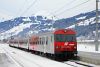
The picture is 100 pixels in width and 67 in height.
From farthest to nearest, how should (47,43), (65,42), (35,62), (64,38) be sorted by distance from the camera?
(47,43), (64,38), (65,42), (35,62)

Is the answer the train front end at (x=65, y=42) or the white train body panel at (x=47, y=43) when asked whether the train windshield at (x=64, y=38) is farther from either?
the white train body panel at (x=47, y=43)

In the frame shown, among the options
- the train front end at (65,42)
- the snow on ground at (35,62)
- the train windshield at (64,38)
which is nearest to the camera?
the snow on ground at (35,62)

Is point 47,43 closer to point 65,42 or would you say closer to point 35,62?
point 65,42

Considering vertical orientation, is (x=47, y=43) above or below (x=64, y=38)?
below

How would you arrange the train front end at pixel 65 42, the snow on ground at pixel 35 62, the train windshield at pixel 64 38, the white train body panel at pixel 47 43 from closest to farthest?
the snow on ground at pixel 35 62 < the train front end at pixel 65 42 < the train windshield at pixel 64 38 < the white train body panel at pixel 47 43

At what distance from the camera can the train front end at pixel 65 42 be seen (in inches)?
1406

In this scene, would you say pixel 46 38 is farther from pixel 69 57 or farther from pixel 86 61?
pixel 86 61

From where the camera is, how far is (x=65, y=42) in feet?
119

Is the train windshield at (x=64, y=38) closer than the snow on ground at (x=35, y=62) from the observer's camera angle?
No

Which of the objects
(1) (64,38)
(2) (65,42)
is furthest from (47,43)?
(2) (65,42)

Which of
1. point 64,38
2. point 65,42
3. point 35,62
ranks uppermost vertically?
point 64,38

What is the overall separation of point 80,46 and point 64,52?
33571mm

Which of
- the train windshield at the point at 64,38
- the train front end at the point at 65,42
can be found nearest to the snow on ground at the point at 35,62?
the train front end at the point at 65,42

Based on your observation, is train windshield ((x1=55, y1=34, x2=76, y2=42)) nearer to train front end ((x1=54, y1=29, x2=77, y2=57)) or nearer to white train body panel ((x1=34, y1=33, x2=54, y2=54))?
train front end ((x1=54, y1=29, x2=77, y2=57))
